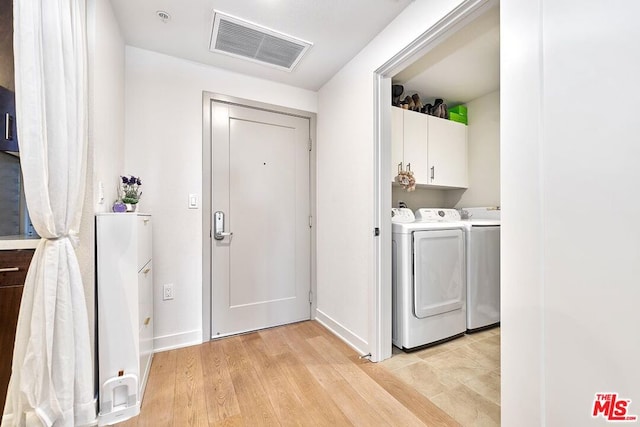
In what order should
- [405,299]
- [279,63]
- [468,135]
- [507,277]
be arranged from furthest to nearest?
[468,135] < [279,63] < [405,299] < [507,277]

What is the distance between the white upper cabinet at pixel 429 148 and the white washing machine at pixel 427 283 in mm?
722

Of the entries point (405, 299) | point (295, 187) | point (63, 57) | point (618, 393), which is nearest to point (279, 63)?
point (295, 187)

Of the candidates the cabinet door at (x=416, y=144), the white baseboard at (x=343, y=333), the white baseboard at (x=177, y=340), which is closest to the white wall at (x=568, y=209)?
→ the white baseboard at (x=343, y=333)


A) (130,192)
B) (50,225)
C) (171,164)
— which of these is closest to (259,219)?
(171,164)

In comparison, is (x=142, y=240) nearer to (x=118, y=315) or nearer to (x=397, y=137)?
(x=118, y=315)

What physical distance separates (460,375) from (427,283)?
0.63m

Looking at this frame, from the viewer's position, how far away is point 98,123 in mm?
1429

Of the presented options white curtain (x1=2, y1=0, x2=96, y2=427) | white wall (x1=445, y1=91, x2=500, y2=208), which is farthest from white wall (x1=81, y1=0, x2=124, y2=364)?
white wall (x1=445, y1=91, x2=500, y2=208)

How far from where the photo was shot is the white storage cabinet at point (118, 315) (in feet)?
4.57

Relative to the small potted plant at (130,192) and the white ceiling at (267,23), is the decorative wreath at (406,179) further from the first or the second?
the small potted plant at (130,192)

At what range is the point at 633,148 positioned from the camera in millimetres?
799

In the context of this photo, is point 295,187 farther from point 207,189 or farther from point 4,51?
point 4,51

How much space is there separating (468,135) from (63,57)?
3.46 metres

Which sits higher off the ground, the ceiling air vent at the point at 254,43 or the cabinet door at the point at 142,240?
the ceiling air vent at the point at 254,43
